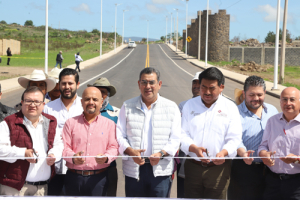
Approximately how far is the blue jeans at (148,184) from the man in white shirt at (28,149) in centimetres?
89

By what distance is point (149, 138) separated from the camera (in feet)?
11.9

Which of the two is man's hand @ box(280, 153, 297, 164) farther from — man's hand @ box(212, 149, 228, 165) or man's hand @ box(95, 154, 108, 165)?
man's hand @ box(95, 154, 108, 165)

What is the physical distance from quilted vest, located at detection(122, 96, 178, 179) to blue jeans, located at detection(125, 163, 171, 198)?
0.21 feet

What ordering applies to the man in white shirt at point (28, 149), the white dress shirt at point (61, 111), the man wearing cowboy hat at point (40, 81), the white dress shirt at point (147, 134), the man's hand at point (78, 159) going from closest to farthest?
the man in white shirt at point (28, 149)
the man's hand at point (78, 159)
the white dress shirt at point (147, 134)
the white dress shirt at point (61, 111)
the man wearing cowboy hat at point (40, 81)

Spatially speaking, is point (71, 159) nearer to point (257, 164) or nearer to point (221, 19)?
point (257, 164)

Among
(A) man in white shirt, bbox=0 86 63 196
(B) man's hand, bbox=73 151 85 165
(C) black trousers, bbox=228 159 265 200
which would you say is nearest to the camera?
(A) man in white shirt, bbox=0 86 63 196

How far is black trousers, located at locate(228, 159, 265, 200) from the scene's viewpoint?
12.3ft

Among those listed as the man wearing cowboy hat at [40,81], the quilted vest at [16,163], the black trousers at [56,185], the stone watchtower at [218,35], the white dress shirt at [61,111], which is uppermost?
the stone watchtower at [218,35]

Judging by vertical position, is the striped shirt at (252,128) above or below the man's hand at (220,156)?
above

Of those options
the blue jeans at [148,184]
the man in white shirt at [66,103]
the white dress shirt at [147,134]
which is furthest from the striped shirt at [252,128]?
the man in white shirt at [66,103]

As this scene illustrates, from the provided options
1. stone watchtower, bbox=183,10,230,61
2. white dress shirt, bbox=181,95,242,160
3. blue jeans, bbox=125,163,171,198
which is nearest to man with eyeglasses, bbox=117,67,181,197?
blue jeans, bbox=125,163,171,198

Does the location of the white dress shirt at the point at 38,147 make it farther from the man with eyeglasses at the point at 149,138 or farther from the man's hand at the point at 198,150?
the man's hand at the point at 198,150

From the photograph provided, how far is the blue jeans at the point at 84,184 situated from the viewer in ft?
11.5

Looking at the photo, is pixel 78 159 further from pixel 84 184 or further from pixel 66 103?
pixel 66 103
